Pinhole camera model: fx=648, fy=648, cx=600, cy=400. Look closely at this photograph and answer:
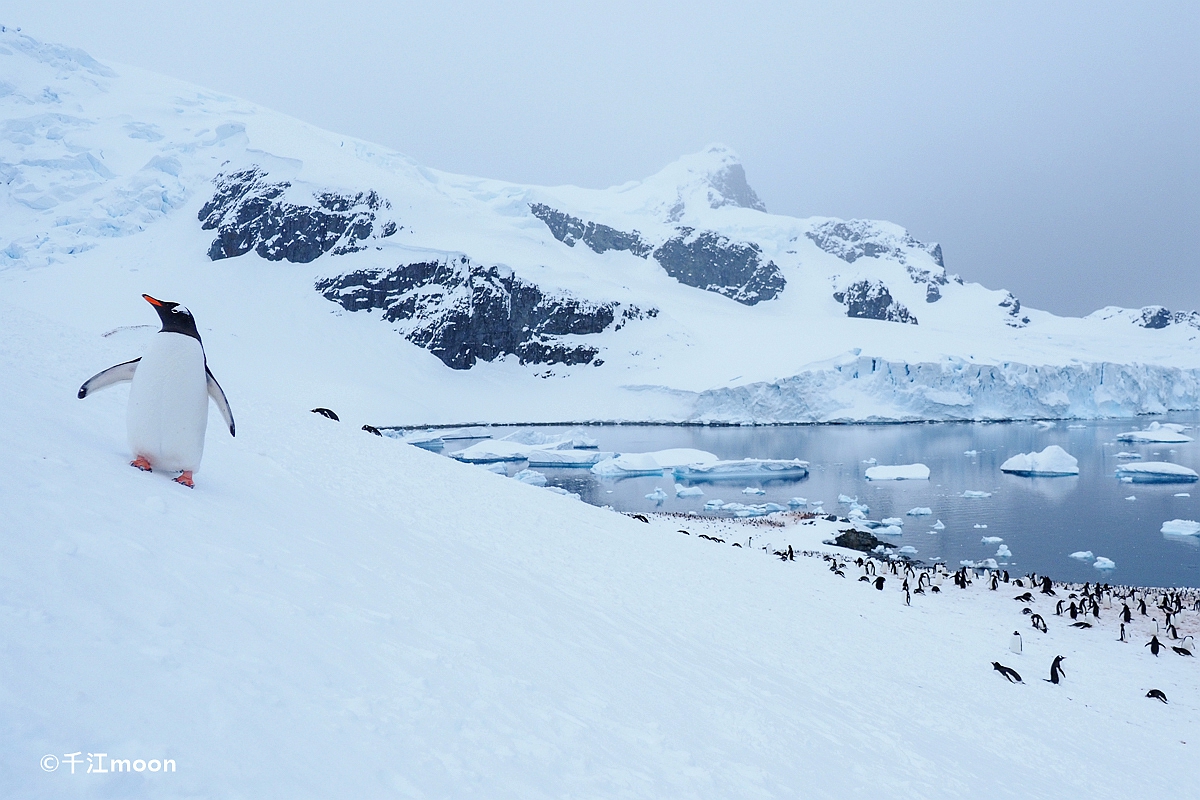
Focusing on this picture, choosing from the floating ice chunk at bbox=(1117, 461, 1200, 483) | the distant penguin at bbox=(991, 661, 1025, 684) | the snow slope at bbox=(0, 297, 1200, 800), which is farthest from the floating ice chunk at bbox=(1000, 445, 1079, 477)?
the distant penguin at bbox=(991, 661, 1025, 684)

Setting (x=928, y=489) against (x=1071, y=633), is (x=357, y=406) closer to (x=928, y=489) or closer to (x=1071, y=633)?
(x=928, y=489)

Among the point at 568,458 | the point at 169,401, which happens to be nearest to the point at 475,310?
the point at 568,458

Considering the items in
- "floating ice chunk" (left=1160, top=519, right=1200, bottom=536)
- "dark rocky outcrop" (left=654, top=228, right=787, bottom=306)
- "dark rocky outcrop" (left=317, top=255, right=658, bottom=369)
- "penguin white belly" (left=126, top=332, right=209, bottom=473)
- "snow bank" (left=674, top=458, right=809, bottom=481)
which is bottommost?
"snow bank" (left=674, top=458, right=809, bottom=481)

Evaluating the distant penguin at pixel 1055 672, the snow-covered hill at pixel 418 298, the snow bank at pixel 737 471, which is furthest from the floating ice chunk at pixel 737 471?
the snow-covered hill at pixel 418 298

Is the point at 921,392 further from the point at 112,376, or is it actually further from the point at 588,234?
the point at 588,234

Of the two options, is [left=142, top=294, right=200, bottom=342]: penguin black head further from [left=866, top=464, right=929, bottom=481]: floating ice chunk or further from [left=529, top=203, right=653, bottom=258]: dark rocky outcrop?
[left=529, top=203, right=653, bottom=258]: dark rocky outcrop

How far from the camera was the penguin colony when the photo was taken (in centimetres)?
1367

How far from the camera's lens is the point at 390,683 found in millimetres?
2875

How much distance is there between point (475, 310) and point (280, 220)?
3242cm

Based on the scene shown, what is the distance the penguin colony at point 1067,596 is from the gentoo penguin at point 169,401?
37.5ft

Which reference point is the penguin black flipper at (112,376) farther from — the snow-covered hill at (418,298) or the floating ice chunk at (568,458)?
the snow-covered hill at (418,298)

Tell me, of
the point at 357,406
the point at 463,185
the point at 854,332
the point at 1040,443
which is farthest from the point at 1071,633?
the point at 463,185

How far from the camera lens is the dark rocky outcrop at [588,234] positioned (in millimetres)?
139000

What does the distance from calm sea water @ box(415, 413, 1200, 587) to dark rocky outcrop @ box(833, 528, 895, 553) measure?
5.43 feet
